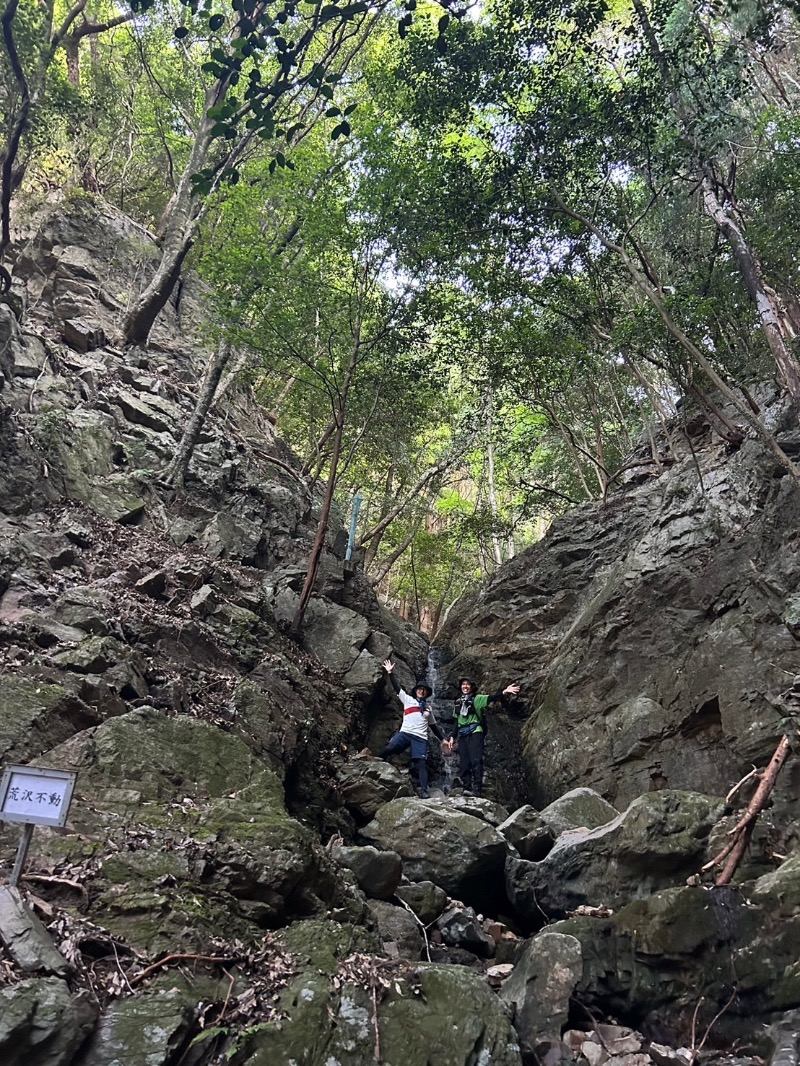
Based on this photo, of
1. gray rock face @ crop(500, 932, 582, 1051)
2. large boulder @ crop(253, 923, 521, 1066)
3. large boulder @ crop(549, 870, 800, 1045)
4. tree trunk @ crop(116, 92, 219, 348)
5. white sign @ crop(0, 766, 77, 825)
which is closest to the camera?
white sign @ crop(0, 766, 77, 825)

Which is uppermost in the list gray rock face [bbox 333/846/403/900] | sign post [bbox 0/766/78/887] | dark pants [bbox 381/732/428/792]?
dark pants [bbox 381/732/428/792]

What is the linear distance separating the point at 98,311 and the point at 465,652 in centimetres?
→ 1321

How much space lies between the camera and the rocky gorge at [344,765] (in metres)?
4.29

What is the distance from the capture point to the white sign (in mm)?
3859

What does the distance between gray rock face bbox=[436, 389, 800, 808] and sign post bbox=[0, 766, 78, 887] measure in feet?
24.2

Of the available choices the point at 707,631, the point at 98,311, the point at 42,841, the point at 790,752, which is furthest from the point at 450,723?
the point at 98,311

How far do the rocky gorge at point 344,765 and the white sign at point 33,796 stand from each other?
1.61ft

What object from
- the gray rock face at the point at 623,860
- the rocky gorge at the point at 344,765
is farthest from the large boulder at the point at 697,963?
the gray rock face at the point at 623,860

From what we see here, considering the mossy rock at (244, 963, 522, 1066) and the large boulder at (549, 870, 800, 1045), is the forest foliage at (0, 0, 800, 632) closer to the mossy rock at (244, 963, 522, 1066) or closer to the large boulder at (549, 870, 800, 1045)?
the large boulder at (549, 870, 800, 1045)

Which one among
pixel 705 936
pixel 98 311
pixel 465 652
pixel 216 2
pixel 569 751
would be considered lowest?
pixel 705 936

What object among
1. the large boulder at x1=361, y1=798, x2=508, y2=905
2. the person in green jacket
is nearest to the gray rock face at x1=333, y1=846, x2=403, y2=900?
the large boulder at x1=361, y1=798, x2=508, y2=905

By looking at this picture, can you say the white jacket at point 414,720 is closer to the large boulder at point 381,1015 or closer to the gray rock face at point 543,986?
the gray rock face at point 543,986

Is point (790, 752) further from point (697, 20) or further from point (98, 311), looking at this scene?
point (98, 311)

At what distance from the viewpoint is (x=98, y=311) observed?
679 inches
